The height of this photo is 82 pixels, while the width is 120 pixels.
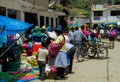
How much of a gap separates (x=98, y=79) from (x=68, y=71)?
5.38 feet

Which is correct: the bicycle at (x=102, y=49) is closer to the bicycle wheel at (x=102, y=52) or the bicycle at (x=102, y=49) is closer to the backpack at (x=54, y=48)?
the bicycle wheel at (x=102, y=52)

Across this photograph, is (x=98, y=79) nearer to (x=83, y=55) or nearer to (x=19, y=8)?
(x=83, y=55)

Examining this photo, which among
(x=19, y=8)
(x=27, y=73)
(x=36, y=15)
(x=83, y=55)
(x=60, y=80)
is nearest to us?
(x=60, y=80)

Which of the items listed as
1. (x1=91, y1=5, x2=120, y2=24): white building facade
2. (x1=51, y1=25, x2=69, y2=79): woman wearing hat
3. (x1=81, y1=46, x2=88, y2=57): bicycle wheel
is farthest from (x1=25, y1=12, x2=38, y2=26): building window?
(x1=91, y1=5, x2=120, y2=24): white building facade

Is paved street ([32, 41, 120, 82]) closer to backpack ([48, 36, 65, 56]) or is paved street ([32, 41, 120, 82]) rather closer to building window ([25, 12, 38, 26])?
backpack ([48, 36, 65, 56])

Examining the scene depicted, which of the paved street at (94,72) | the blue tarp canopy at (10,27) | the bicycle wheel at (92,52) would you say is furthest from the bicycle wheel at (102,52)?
the blue tarp canopy at (10,27)

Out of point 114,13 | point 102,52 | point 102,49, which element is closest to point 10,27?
point 102,52

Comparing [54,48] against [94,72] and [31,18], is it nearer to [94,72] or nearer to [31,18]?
[94,72]

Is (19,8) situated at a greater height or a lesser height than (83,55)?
greater

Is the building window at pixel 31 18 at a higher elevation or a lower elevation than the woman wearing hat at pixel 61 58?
higher

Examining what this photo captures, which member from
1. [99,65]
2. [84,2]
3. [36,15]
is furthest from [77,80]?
[84,2]

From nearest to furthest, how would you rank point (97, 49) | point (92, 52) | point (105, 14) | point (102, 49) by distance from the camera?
1. point (97, 49)
2. point (102, 49)
3. point (92, 52)
4. point (105, 14)

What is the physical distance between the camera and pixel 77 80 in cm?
1251

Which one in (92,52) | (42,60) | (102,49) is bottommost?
(92,52)
